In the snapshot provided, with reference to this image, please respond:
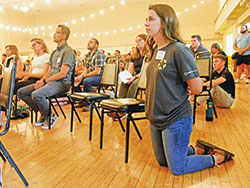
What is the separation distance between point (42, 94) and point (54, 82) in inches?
8.3

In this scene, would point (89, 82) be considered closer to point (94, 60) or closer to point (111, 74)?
point (94, 60)

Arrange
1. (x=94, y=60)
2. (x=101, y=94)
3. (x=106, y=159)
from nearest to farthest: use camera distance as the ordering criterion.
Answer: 1. (x=106, y=159)
2. (x=101, y=94)
3. (x=94, y=60)

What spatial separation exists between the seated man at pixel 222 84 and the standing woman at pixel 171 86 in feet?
6.50

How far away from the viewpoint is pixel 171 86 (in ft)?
4.28

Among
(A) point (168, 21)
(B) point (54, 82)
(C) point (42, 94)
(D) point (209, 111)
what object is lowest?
(D) point (209, 111)

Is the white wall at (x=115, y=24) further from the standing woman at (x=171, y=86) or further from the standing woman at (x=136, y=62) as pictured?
the standing woman at (x=171, y=86)

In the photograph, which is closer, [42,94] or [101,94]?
A: [101,94]

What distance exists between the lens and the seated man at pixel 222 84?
10.3ft

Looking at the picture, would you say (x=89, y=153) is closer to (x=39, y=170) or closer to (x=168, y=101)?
(x=39, y=170)

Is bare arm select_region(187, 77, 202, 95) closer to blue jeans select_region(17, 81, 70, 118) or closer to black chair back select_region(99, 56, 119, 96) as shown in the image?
black chair back select_region(99, 56, 119, 96)

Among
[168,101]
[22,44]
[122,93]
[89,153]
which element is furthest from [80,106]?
[22,44]

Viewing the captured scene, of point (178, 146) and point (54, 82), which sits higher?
point (54, 82)

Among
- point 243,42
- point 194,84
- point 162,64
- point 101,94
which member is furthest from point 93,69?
point 243,42

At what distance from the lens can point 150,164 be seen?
1.58 metres
